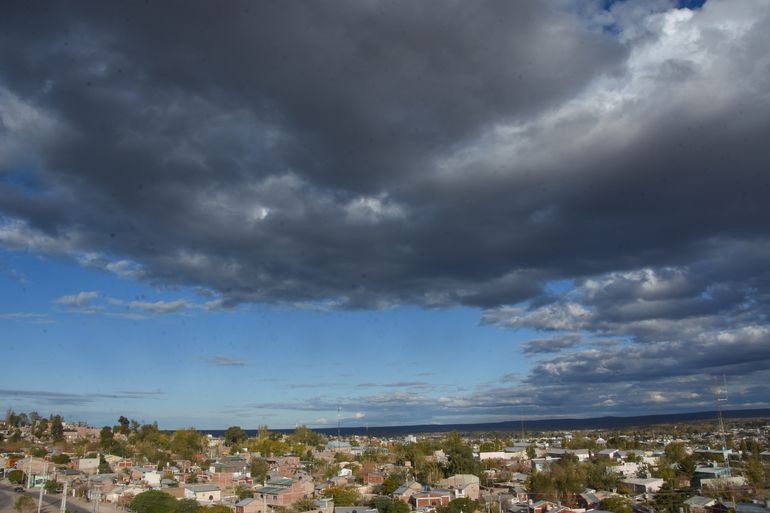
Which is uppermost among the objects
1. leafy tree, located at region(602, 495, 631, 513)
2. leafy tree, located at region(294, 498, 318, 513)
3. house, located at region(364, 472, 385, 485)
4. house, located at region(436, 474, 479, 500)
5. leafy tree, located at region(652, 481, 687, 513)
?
leafy tree, located at region(602, 495, 631, 513)

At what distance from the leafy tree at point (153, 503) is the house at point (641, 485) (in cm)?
3444

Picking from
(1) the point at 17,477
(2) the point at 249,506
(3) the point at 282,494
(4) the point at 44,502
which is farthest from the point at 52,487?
(3) the point at 282,494

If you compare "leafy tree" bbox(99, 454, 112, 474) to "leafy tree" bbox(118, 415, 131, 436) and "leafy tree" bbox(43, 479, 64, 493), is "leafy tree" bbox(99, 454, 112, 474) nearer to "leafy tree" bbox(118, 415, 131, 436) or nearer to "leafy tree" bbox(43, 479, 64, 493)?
"leafy tree" bbox(43, 479, 64, 493)

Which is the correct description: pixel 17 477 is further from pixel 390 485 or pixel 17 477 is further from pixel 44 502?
pixel 390 485

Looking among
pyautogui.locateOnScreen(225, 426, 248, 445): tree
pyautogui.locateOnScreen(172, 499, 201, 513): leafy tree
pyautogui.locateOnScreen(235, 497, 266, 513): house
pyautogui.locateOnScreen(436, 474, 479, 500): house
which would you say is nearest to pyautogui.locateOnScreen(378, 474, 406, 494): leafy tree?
pyautogui.locateOnScreen(436, 474, 479, 500): house

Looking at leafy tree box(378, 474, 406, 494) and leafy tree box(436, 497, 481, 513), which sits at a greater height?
leafy tree box(436, 497, 481, 513)

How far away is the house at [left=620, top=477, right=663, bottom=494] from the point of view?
46.2 meters

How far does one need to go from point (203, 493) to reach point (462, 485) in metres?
21.3

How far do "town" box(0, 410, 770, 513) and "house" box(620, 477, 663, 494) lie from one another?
149 millimetres

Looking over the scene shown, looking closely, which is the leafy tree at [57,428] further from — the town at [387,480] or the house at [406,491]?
the house at [406,491]

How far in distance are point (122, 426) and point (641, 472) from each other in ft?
289

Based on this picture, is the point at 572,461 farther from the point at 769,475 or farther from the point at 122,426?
the point at 122,426

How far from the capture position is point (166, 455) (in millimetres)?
79125

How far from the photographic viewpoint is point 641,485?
46.8 metres
